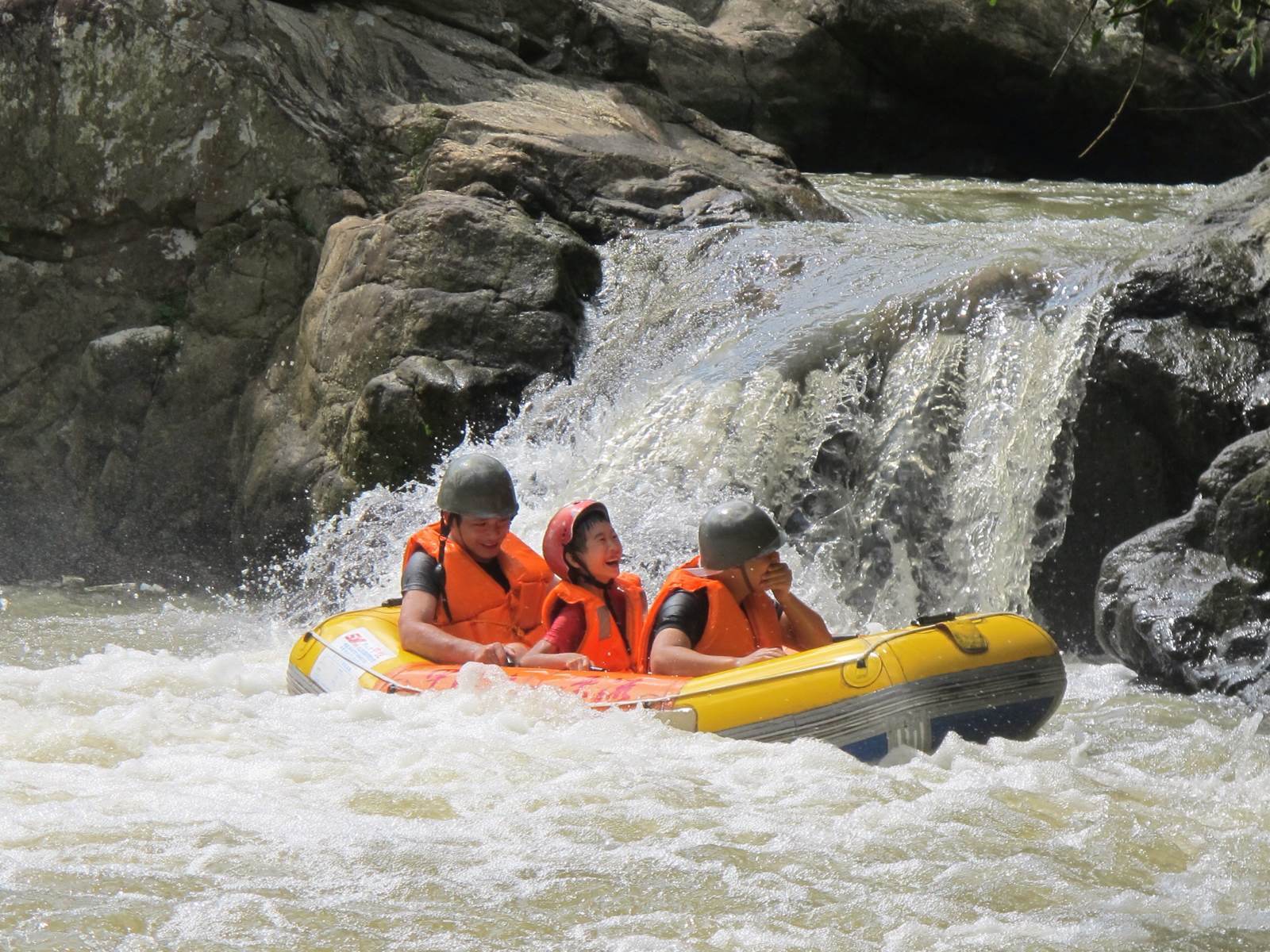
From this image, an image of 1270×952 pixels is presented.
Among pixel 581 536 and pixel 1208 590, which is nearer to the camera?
pixel 581 536

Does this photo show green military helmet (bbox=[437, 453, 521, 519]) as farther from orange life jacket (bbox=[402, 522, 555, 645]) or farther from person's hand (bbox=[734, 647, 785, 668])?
person's hand (bbox=[734, 647, 785, 668])

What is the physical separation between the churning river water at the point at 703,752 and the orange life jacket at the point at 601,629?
51cm

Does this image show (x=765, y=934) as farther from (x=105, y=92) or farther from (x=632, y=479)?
(x=105, y=92)

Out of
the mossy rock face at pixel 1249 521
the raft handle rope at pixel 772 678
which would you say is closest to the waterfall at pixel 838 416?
the mossy rock face at pixel 1249 521

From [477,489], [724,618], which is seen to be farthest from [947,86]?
[724,618]

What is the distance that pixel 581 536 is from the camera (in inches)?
216

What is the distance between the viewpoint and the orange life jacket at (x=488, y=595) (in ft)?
19.0

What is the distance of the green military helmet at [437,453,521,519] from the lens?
5.80 meters

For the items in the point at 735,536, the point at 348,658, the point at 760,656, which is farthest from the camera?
the point at 348,658

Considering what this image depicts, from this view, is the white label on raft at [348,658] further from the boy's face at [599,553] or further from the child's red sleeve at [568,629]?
the boy's face at [599,553]

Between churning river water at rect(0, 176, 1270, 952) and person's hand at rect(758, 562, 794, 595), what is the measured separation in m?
0.75

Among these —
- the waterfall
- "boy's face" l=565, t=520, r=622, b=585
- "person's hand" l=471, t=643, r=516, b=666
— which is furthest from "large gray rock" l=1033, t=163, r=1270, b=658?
"person's hand" l=471, t=643, r=516, b=666

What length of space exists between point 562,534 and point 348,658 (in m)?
0.88

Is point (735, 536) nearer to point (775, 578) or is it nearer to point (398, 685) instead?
point (775, 578)
